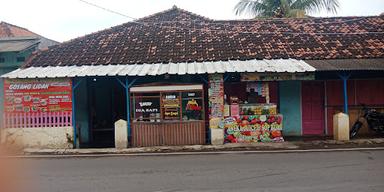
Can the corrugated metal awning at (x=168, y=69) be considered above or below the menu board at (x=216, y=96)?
above

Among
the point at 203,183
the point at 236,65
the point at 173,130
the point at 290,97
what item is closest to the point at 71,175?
the point at 203,183

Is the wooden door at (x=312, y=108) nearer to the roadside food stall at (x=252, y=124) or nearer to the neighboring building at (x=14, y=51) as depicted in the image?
the roadside food stall at (x=252, y=124)

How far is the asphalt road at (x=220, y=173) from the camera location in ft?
22.4

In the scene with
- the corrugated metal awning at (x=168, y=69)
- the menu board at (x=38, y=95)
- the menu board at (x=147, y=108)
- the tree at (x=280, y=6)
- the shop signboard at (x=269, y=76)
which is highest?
the tree at (x=280, y=6)

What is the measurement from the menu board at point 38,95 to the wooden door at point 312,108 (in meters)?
8.63

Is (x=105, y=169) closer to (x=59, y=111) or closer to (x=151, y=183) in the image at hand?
(x=151, y=183)

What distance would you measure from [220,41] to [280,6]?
30.6 feet

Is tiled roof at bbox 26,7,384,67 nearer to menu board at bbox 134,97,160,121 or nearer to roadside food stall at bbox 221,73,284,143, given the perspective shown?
menu board at bbox 134,97,160,121

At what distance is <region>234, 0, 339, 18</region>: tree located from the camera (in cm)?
2320

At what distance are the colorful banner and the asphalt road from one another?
236 centimetres

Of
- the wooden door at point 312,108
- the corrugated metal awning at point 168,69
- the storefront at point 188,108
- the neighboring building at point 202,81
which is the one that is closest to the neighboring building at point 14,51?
the neighboring building at point 202,81

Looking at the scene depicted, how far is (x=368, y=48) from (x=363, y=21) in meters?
3.69

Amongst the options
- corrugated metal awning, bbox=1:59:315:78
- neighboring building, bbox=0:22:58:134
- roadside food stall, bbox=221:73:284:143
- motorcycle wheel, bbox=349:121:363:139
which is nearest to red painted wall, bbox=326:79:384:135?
motorcycle wheel, bbox=349:121:363:139

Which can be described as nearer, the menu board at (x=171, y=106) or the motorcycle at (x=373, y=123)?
the menu board at (x=171, y=106)
